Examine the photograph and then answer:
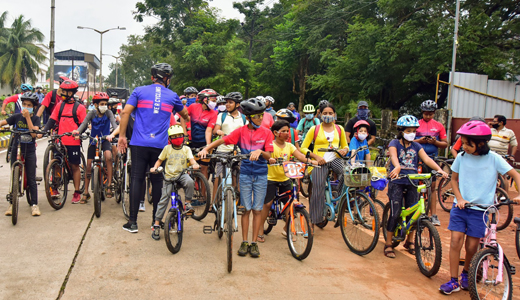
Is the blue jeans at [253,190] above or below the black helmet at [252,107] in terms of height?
below

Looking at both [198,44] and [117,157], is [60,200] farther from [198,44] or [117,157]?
[198,44]

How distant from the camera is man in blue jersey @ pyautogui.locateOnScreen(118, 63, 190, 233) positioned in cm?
596

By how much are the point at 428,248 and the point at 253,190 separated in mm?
2194

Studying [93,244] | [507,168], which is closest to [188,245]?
[93,244]

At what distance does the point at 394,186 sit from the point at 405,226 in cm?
53

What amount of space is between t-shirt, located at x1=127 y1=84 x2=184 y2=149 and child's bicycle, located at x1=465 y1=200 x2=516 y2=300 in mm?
4065

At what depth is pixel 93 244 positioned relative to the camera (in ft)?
18.5

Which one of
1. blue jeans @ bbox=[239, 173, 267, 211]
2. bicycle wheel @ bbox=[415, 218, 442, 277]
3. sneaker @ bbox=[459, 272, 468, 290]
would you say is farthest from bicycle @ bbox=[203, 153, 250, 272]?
sneaker @ bbox=[459, 272, 468, 290]

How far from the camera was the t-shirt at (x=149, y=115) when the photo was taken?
19.6 feet

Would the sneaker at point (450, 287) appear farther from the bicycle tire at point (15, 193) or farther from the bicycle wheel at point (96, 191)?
the bicycle tire at point (15, 193)

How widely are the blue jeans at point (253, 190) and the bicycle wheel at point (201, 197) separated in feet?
5.32

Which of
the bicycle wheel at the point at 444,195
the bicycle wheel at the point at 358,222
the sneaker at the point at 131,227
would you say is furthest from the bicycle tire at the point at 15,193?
the bicycle wheel at the point at 444,195

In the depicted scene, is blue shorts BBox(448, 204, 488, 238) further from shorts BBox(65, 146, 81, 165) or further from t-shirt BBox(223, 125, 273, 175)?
shorts BBox(65, 146, 81, 165)

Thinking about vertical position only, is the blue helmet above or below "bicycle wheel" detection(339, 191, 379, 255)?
above
